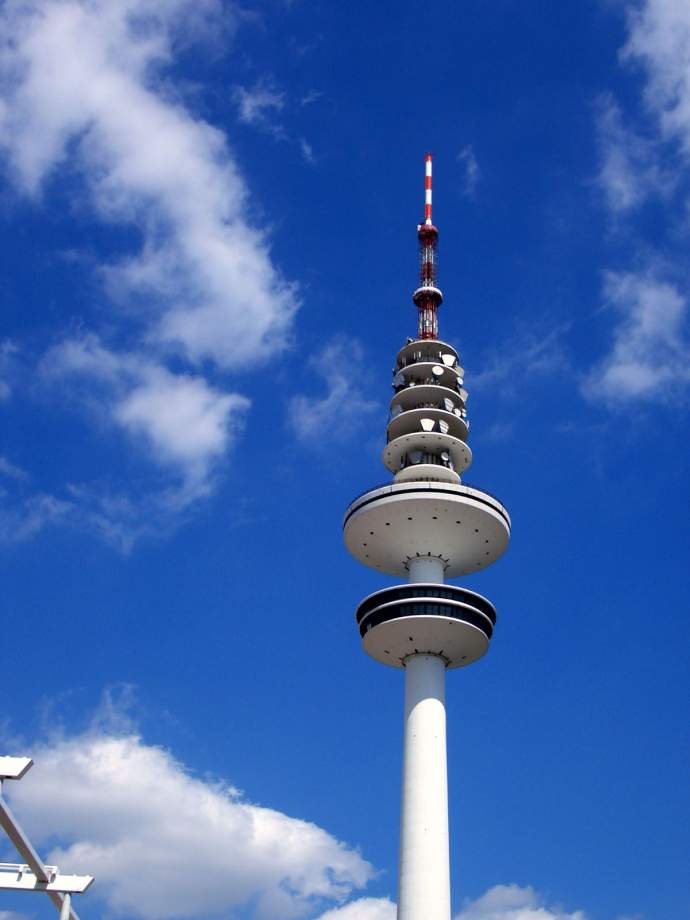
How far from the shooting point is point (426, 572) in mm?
63094

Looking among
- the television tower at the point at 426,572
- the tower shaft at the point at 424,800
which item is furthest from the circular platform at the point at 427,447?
the tower shaft at the point at 424,800

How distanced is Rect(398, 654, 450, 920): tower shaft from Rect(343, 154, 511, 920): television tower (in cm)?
5

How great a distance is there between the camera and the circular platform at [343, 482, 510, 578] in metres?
62.4

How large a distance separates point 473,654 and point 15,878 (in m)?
35.4

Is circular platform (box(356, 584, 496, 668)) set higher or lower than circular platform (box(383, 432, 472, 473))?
lower

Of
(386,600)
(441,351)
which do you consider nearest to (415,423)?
(441,351)

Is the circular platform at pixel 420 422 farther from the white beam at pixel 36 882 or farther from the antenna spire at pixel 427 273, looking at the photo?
the white beam at pixel 36 882

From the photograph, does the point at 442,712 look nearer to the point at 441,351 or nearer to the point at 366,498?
the point at 366,498

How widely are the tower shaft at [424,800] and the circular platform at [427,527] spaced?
277 inches

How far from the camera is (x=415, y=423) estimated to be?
6994 centimetres

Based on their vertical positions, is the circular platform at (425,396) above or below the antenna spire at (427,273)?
below

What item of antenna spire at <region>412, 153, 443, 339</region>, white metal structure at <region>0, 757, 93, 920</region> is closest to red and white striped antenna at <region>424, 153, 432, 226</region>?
antenna spire at <region>412, 153, 443, 339</region>

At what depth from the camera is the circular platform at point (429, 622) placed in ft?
197

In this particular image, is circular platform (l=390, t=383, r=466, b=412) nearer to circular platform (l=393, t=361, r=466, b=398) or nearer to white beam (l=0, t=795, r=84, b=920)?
circular platform (l=393, t=361, r=466, b=398)
